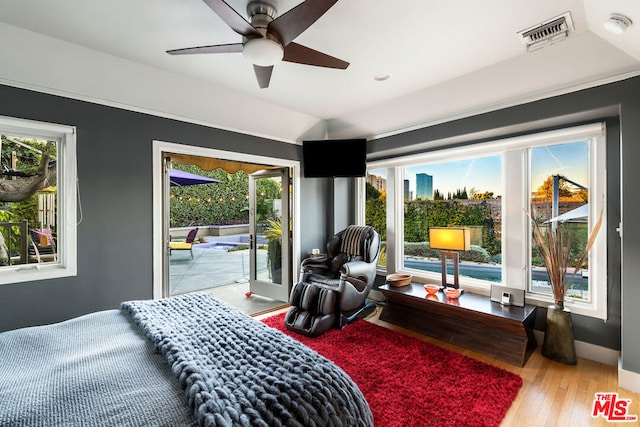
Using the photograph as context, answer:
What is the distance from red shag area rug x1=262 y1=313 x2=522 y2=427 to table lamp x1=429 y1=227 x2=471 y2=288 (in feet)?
3.11

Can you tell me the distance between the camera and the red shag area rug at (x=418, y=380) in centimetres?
192

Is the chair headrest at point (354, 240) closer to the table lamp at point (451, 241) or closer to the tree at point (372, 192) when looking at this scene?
the tree at point (372, 192)

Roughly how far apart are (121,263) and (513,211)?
3946 millimetres

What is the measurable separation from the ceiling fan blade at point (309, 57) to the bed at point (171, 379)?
5.87 ft

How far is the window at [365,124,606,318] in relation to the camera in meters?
2.75

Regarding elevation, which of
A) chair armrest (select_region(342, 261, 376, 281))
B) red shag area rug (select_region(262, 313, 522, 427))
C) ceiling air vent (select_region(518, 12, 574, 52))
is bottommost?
red shag area rug (select_region(262, 313, 522, 427))

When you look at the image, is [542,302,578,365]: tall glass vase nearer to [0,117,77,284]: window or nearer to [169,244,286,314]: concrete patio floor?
[169,244,286,314]: concrete patio floor

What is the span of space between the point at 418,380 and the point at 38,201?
3.44 metres

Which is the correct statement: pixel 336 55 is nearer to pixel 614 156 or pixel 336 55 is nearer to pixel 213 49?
pixel 213 49

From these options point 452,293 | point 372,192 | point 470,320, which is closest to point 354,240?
point 372,192

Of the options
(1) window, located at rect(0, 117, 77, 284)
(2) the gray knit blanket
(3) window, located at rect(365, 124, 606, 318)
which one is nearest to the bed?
(2) the gray knit blanket

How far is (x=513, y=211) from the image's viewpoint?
319cm

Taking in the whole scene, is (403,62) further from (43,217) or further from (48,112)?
(43,217)

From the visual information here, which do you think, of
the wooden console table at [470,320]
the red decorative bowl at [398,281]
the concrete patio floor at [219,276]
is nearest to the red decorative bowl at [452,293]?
the wooden console table at [470,320]
